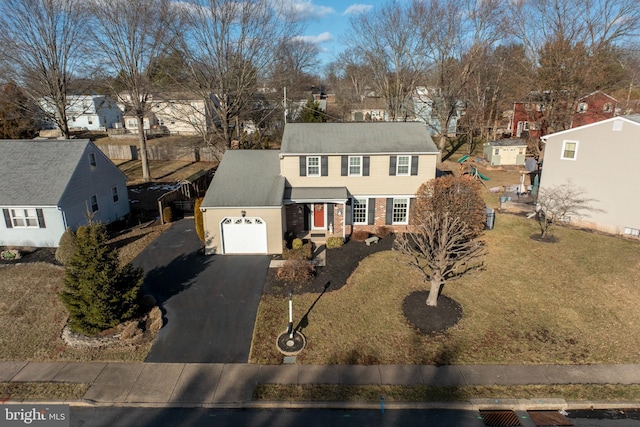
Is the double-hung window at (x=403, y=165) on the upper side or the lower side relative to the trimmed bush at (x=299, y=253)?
upper

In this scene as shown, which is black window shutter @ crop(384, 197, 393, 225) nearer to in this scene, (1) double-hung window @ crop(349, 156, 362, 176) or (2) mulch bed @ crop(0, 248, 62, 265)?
(1) double-hung window @ crop(349, 156, 362, 176)

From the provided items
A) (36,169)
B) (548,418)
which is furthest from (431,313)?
(36,169)

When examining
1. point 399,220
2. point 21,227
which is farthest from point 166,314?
point 399,220

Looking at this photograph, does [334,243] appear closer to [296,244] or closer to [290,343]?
[296,244]

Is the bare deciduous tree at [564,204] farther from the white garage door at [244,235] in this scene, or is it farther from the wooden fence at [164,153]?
the wooden fence at [164,153]

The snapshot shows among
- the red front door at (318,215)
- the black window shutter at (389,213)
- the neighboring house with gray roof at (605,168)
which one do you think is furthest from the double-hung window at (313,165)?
the neighboring house with gray roof at (605,168)
